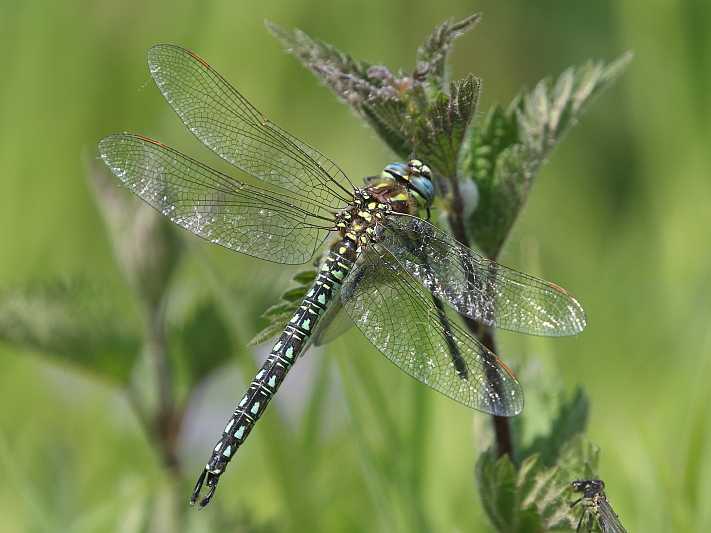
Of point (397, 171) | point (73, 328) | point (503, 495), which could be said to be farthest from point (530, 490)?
point (73, 328)

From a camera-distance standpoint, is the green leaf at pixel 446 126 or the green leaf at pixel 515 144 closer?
the green leaf at pixel 446 126

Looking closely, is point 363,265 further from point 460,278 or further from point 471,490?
point 471,490

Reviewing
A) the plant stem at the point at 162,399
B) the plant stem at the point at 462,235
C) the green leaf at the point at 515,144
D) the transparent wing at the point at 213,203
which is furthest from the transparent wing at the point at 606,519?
the plant stem at the point at 162,399

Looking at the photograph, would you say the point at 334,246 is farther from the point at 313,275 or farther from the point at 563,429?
the point at 563,429

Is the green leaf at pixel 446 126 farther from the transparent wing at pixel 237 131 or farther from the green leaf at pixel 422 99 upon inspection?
the transparent wing at pixel 237 131

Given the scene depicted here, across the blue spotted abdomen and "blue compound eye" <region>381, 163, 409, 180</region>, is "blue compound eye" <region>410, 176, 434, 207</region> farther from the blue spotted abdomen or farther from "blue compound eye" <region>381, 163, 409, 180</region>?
the blue spotted abdomen

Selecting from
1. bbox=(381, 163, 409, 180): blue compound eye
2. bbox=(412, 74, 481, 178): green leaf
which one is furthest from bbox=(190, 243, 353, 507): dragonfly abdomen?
bbox=(412, 74, 481, 178): green leaf
